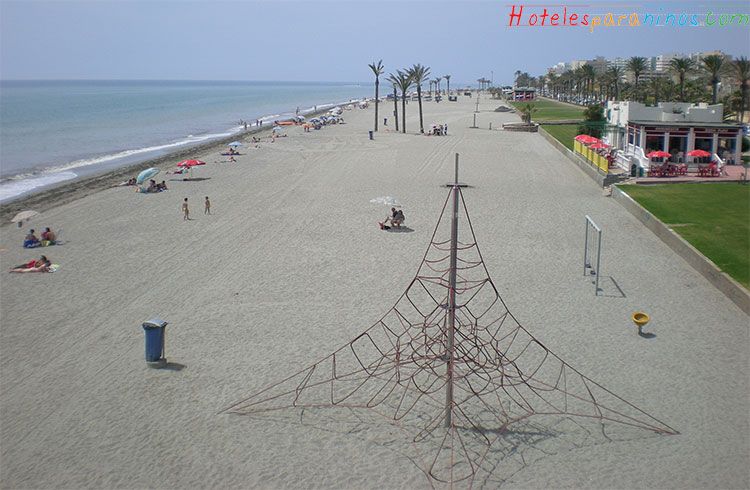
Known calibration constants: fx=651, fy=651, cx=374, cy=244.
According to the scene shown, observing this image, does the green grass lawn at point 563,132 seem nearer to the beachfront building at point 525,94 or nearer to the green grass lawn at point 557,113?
the green grass lawn at point 557,113

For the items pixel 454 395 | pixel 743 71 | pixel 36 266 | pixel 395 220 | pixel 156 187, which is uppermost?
pixel 743 71

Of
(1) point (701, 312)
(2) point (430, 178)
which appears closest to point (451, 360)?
(1) point (701, 312)

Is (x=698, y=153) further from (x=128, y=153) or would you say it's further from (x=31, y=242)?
(x=128, y=153)

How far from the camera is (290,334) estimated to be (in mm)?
12539

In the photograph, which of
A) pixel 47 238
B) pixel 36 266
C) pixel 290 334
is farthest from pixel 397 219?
pixel 47 238

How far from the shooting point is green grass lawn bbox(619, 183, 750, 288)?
1611 centimetres

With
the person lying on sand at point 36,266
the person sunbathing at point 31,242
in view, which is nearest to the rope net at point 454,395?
the person lying on sand at point 36,266

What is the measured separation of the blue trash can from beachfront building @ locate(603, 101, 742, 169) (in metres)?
22.8

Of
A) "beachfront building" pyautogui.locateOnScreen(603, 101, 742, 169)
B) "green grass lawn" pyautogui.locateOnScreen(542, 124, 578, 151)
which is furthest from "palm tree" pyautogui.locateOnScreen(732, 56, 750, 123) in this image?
"beachfront building" pyautogui.locateOnScreen(603, 101, 742, 169)

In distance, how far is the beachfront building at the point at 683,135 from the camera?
28062 millimetres

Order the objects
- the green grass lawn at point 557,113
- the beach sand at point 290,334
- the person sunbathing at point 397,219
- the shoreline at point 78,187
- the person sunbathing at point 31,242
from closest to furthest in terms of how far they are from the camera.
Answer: the beach sand at point 290,334 < the person sunbathing at point 31,242 < the person sunbathing at point 397,219 < the shoreline at point 78,187 < the green grass lawn at point 557,113

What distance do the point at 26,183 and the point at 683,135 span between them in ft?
107

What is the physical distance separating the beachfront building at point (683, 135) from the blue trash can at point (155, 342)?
22818mm

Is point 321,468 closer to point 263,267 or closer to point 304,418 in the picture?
point 304,418
